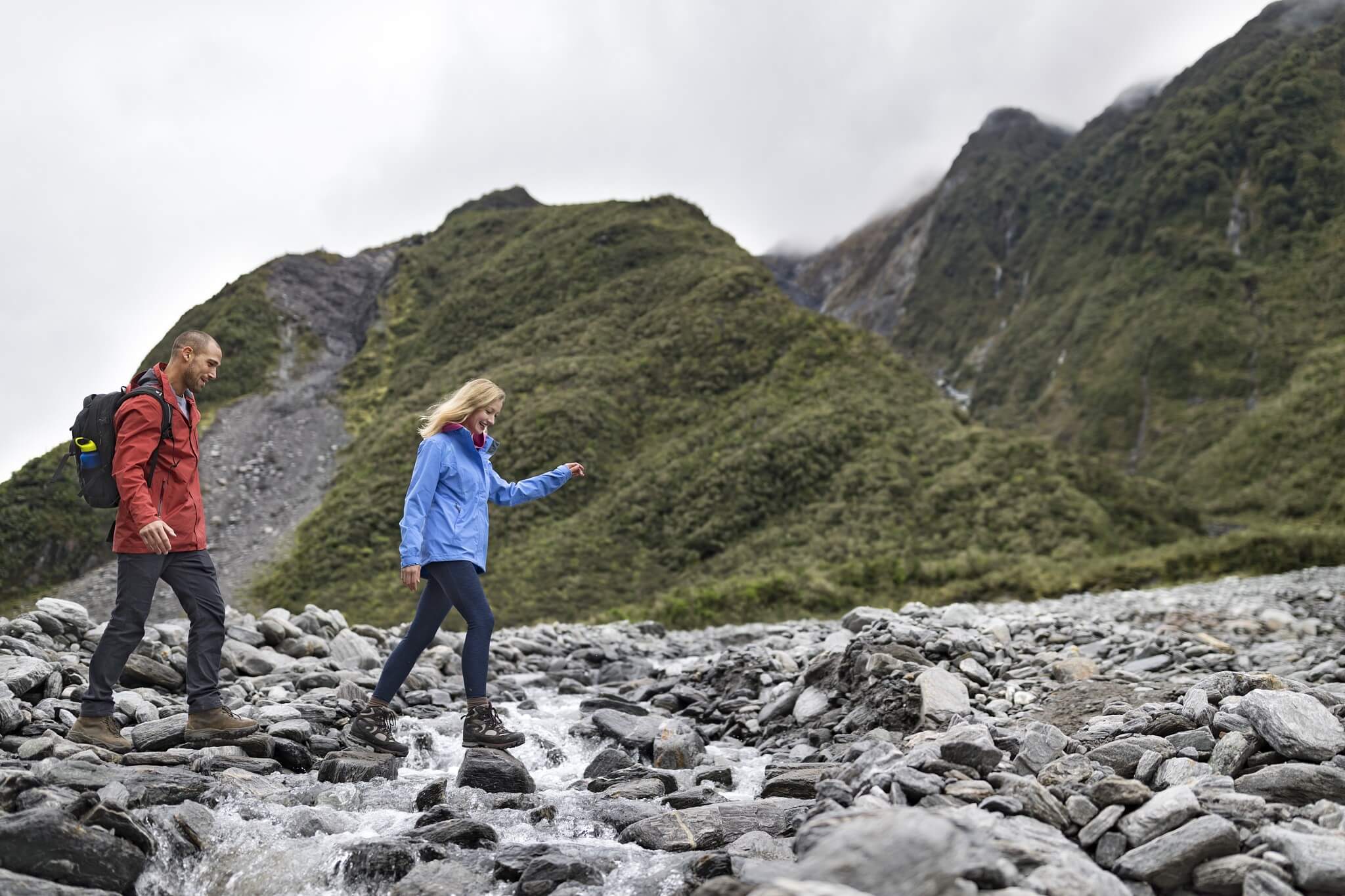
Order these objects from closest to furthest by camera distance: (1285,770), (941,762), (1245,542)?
(1285,770) < (941,762) < (1245,542)

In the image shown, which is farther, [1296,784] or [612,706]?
[612,706]

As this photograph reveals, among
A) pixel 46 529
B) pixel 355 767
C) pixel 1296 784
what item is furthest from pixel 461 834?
pixel 46 529

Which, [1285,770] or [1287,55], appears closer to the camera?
[1285,770]

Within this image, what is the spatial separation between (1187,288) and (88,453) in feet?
408

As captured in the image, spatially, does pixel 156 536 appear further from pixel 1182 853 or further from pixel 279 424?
pixel 279 424

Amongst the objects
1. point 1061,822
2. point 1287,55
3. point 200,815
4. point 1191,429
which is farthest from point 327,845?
point 1287,55

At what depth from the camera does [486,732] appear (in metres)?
6.61

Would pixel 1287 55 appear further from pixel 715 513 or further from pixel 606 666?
pixel 606 666

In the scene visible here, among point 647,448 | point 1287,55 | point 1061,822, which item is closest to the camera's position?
point 1061,822

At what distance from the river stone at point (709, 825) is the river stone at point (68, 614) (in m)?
6.95

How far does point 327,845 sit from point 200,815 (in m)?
0.79

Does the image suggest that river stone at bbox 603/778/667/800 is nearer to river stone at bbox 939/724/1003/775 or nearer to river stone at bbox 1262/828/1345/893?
river stone at bbox 939/724/1003/775

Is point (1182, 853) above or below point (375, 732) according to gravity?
below

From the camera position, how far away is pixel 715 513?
126ft
